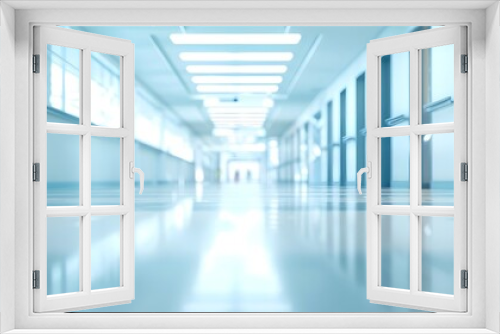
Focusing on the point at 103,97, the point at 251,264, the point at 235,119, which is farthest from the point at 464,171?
the point at 235,119

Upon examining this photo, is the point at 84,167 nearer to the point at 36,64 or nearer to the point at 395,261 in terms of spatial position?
the point at 36,64

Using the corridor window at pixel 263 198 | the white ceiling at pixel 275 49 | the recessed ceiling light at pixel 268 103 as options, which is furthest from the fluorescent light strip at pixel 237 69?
the recessed ceiling light at pixel 268 103

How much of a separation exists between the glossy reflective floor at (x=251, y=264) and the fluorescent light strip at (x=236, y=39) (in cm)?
413

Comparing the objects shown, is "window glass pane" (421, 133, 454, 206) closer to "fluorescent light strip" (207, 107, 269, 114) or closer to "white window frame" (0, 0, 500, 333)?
"white window frame" (0, 0, 500, 333)

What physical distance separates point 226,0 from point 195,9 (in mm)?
216

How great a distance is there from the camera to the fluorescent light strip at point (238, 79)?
15695 millimetres

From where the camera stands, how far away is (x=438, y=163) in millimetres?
11453

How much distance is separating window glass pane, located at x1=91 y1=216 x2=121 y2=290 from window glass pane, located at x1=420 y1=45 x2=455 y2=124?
24.2ft

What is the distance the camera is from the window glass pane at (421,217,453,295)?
4.30 meters

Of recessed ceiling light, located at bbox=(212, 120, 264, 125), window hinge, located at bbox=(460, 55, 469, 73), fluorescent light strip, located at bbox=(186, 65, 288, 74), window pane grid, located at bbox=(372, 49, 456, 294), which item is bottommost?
window pane grid, located at bbox=(372, 49, 456, 294)

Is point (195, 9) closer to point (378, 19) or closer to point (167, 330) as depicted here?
point (378, 19)

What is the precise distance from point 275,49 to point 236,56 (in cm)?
138

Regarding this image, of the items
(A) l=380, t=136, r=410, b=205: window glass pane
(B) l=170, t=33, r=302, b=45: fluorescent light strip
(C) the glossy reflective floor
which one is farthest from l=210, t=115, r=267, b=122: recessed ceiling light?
(C) the glossy reflective floor

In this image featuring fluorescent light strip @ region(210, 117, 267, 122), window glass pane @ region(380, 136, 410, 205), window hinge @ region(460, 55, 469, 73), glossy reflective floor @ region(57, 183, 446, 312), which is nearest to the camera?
window hinge @ region(460, 55, 469, 73)
